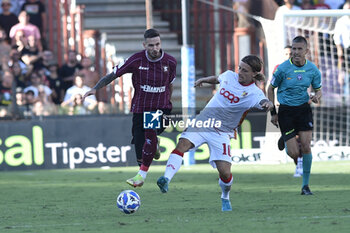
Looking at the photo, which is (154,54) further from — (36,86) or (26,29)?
(26,29)

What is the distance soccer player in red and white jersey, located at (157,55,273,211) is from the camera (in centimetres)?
907

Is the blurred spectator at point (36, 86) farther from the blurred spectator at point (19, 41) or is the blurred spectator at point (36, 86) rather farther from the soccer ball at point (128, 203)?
the soccer ball at point (128, 203)

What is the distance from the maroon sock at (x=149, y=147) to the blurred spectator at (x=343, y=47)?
8.52 meters

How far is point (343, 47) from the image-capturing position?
62.6ft

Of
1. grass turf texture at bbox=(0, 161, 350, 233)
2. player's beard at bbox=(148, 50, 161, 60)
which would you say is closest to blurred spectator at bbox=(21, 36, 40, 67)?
grass turf texture at bbox=(0, 161, 350, 233)

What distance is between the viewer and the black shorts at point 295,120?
11.6 meters

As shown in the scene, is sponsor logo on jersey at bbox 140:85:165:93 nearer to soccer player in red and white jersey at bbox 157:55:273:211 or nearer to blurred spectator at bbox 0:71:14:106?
soccer player in red and white jersey at bbox 157:55:273:211

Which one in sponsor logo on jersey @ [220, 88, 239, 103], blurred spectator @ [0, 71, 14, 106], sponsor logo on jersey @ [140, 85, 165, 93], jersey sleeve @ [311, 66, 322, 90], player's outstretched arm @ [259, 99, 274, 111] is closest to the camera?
player's outstretched arm @ [259, 99, 274, 111]

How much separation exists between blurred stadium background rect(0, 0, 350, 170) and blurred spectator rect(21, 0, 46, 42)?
0.16 metres

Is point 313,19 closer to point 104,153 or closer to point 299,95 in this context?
point 104,153

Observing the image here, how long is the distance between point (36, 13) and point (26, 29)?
2.24 ft

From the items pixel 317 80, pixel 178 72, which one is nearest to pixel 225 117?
pixel 317 80

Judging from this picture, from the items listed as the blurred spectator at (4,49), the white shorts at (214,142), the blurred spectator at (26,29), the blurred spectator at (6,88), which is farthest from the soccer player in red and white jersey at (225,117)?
the blurred spectator at (26,29)

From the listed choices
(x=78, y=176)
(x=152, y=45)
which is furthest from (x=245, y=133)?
(x=152, y=45)
